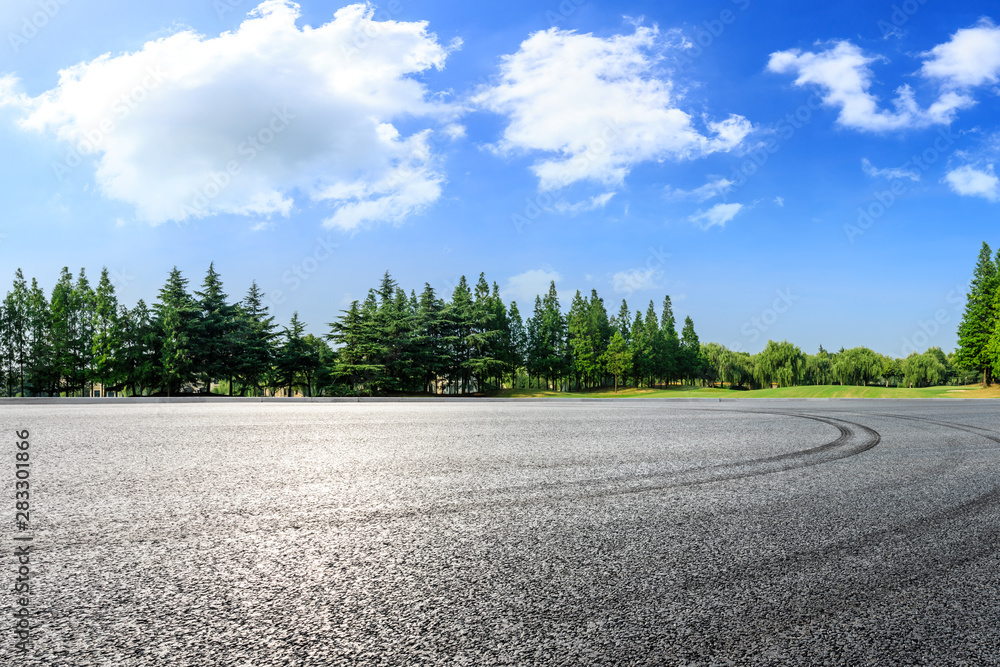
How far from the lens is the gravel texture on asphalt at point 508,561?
7.79 feet

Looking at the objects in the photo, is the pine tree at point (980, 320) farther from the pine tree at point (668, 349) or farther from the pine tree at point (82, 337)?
the pine tree at point (82, 337)

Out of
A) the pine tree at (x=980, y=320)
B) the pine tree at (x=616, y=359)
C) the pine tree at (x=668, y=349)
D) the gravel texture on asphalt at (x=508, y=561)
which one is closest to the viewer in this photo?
the gravel texture on asphalt at (x=508, y=561)

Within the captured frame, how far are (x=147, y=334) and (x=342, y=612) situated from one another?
50.6 m

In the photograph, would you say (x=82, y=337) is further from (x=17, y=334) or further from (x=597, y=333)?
(x=597, y=333)

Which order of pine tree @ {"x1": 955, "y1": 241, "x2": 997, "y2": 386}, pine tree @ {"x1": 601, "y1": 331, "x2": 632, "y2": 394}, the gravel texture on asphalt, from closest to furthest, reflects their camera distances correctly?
the gravel texture on asphalt → pine tree @ {"x1": 955, "y1": 241, "x2": 997, "y2": 386} → pine tree @ {"x1": 601, "y1": 331, "x2": 632, "y2": 394}

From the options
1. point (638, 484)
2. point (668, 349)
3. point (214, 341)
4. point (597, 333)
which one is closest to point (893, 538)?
point (638, 484)

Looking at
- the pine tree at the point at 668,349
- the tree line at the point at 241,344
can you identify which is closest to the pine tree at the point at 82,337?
the tree line at the point at 241,344

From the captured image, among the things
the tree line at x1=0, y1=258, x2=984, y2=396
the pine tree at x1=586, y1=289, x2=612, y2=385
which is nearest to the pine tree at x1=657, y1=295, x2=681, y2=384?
the pine tree at x1=586, y1=289, x2=612, y2=385

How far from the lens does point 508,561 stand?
3309 millimetres

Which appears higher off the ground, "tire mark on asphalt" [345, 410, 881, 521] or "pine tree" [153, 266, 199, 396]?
"pine tree" [153, 266, 199, 396]

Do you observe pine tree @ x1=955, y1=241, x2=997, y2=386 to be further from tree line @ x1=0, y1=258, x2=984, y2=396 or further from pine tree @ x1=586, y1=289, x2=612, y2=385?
pine tree @ x1=586, y1=289, x2=612, y2=385

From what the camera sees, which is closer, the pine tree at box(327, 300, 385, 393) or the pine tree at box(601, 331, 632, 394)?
the pine tree at box(327, 300, 385, 393)

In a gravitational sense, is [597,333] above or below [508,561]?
above

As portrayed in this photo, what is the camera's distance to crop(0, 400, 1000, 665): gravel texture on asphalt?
2375mm
